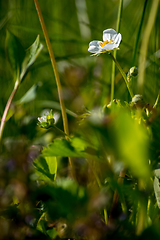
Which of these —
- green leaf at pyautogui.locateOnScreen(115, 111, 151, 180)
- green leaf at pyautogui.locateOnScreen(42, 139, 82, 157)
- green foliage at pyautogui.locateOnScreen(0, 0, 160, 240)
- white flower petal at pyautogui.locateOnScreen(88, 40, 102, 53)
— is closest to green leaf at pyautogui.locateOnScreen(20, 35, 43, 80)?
green foliage at pyautogui.locateOnScreen(0, 0, 160, 240)

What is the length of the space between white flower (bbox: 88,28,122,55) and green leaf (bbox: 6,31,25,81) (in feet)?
0.53

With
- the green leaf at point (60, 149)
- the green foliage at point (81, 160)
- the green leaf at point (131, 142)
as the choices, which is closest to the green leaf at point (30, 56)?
the green foliage at point (81, 160)

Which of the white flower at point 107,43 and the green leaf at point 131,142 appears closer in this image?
the green leaf at point 131,142

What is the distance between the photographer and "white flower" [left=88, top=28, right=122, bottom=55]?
1.61 feet

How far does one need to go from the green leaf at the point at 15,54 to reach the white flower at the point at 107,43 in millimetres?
162

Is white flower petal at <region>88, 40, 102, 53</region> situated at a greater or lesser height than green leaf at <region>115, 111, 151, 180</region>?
greater

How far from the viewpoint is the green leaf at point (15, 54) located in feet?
1.91

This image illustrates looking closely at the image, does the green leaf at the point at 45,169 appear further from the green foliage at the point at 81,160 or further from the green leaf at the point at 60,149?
the green leaf at the point at 60,149

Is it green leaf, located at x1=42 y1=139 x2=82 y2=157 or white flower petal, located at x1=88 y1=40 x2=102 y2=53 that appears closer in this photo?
green leaf, located at x1=42 y1=139 x2=82 y2=157

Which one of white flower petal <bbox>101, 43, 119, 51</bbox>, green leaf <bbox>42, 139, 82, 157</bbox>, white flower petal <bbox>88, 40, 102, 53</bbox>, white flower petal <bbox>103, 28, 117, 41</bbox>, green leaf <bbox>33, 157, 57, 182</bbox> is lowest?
green leaf <bbox>33, 157, 57, 182</bbox>

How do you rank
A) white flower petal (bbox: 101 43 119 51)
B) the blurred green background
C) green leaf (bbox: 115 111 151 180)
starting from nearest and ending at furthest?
green leaf (bbox: 115 111 151 180) → white flower petal (bbox: 101 43 119 51) → the blurred green background

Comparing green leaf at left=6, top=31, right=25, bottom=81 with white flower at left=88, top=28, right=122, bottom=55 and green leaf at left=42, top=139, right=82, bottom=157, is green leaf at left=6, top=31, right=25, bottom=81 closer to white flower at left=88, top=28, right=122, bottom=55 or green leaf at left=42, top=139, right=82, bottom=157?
white flower at left=88, top=28, right=122, bottom=55

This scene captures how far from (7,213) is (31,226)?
62 mm

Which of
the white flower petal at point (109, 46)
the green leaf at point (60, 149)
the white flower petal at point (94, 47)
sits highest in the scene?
the white flower petal at point (94, 47)
